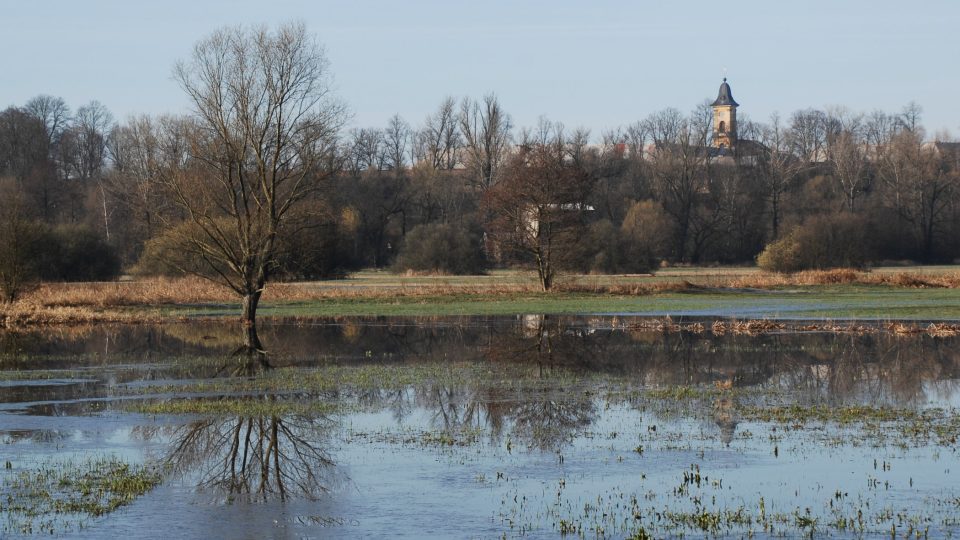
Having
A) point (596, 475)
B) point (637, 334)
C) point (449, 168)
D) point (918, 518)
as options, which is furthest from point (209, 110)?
point (449, 168)

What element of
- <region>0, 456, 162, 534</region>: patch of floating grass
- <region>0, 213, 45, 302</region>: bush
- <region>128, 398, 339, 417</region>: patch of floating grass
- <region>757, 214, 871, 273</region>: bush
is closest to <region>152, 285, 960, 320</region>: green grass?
<region>0, 213, 45, 302</region>: bush

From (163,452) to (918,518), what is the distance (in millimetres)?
10366

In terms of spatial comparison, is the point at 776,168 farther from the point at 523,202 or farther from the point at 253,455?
the point at 253,455

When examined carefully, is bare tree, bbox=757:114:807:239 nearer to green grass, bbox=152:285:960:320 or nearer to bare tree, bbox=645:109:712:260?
bare tree, bbox=645:109:712:260

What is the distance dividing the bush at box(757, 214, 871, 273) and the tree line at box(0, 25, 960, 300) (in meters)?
0.15

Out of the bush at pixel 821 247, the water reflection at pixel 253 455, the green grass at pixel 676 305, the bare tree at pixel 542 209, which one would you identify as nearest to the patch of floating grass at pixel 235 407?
the water reflection at pixel 253 455

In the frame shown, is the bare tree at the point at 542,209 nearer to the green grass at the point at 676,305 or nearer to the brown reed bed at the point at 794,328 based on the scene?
the green grass at the point at 676,305

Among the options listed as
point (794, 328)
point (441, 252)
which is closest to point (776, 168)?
point (441, 252)

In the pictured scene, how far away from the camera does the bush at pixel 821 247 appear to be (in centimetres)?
7600

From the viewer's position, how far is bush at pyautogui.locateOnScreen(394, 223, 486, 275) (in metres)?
79.6

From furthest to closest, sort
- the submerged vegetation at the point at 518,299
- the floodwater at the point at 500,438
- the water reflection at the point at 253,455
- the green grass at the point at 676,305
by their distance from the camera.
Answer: the green grass at the point at 676,305
the submerged vegetation at the point at 518,299
the water reflection at the point at 253,455
the floodwater at the point at 500,438

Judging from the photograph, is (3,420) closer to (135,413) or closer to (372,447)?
(135,413)

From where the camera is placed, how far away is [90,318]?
42969mm

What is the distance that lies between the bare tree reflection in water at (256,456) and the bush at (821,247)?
60947mm
